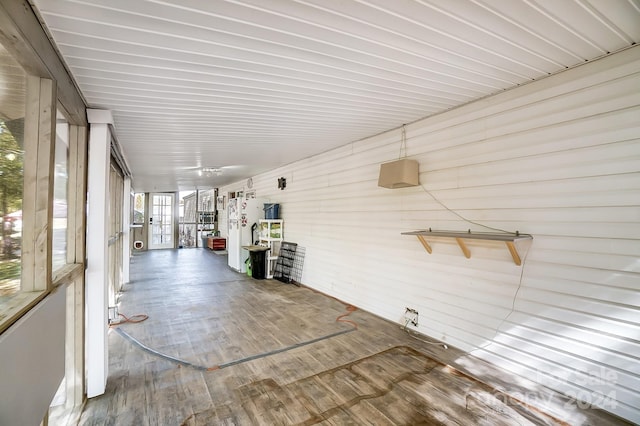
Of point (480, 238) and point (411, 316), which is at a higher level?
point (480, 238)

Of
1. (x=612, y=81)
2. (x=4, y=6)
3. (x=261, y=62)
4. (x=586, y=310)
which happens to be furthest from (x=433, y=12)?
(x=586, y=310)

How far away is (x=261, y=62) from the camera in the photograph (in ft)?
6.90

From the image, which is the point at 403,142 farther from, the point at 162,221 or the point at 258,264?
the point at 162,221

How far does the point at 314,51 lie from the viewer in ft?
6.51

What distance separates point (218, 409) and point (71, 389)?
1.21m

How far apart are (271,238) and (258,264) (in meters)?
0.69

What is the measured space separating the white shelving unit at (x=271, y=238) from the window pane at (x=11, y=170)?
526 cm

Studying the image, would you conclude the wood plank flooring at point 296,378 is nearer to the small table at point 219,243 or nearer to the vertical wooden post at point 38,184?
the vertical wooden post at point 38,184

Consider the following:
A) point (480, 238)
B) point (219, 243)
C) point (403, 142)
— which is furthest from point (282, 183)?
→ point (219, 243)

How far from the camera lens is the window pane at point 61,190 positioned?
2.23m

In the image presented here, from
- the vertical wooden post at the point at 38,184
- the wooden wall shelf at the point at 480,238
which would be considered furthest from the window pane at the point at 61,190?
the wooden wall shelf at the point at 480,238

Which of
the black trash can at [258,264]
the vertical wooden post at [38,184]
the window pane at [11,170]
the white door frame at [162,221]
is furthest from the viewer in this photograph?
the white door frame at [162,221]

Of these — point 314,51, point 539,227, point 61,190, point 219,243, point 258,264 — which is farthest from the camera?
point 219,243

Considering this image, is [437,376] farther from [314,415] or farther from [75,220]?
[75,220]
